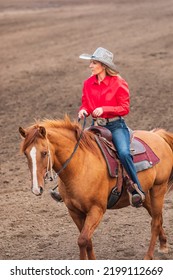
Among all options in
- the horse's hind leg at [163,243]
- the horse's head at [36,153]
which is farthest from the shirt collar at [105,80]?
the horse's hind leg at [163,243]

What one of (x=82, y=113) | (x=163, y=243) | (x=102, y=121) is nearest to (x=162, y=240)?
(x=163, y=243)

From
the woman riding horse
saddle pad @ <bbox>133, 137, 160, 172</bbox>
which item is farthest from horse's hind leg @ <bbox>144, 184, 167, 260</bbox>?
the woman riding horse

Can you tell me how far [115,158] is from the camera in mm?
7742

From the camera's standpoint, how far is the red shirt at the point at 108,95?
770cm

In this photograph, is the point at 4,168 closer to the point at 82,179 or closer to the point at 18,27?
the point at 82,179

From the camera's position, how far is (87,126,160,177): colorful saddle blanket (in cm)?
770

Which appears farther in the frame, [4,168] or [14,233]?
[4,168]

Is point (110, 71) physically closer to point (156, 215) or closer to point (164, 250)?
point (156, 215)

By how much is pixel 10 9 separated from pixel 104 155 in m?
25.0

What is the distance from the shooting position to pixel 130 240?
8.84 metres

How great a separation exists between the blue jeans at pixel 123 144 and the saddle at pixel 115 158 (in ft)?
0.18

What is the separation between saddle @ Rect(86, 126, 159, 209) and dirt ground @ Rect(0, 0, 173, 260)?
39.3 inches

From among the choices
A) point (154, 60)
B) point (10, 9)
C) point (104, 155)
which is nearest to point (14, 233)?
point (104, 155)

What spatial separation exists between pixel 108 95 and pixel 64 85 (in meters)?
10.3
